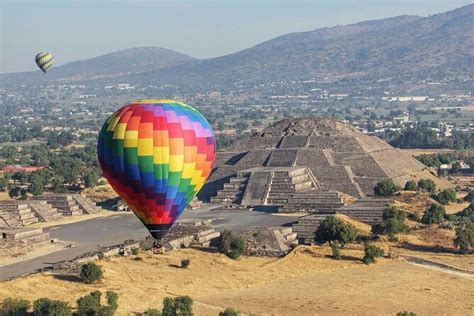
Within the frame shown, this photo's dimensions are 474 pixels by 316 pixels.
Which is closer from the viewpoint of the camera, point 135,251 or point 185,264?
point 185,264

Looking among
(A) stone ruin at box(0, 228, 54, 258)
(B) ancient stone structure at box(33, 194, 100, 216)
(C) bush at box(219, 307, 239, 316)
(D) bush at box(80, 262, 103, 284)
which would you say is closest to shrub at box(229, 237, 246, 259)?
(D) bush at box(80, 262, 103, 284)

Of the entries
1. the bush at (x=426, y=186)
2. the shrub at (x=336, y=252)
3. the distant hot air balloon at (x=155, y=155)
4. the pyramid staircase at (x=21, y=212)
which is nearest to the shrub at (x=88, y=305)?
the distant hot air balloon at (x=155, y=155)

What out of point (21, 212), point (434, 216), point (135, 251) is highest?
point (21, 212)

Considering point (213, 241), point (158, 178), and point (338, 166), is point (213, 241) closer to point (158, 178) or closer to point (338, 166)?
point (158, 178)

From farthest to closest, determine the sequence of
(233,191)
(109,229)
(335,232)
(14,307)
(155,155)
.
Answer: (233,191), (109,229), (335,232), (155,155), (14,307)

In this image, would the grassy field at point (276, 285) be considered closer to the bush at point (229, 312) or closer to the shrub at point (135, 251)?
the shrub at point (135, 251)

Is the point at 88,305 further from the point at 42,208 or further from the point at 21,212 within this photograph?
the point at 42,208

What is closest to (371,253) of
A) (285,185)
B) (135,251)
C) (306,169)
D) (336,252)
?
(336,252)
